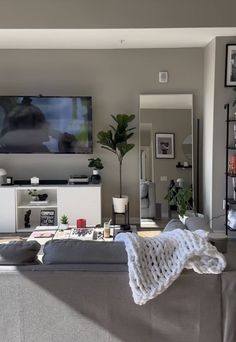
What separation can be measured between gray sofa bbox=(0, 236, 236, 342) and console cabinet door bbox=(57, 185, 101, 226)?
3.32 m

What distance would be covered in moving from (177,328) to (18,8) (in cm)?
380

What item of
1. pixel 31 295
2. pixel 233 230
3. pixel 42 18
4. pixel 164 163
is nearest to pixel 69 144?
pixel 164 163

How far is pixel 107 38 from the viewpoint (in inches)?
195

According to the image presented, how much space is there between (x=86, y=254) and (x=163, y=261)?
0.43m

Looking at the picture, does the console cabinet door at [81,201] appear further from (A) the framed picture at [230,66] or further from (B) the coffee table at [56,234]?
(A) the framed picture at [230,66]

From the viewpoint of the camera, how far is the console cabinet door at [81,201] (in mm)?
5434

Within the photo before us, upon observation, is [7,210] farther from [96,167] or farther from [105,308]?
[105,308]

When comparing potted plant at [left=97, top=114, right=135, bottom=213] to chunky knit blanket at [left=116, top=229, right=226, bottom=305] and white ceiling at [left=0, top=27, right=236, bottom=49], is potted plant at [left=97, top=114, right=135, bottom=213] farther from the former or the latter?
chunky knit blanket at [left=116, top=229, right=226, bottom=305]

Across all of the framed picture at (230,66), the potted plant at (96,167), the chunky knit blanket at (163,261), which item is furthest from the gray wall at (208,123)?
the chunky knit blanket at (163,261)

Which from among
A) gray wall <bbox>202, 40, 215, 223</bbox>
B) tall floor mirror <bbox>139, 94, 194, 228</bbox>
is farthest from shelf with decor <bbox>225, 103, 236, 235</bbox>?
tall floor mirror <bbox>139, 94, 194, 228</bbox>

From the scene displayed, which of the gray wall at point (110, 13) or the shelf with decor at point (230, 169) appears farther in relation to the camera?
the shelf with decor at point (230, 169)

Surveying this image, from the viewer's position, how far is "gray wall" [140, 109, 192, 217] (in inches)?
224

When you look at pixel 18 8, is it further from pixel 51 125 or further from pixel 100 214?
pixel 100 214

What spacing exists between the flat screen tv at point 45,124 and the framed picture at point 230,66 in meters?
1.90
